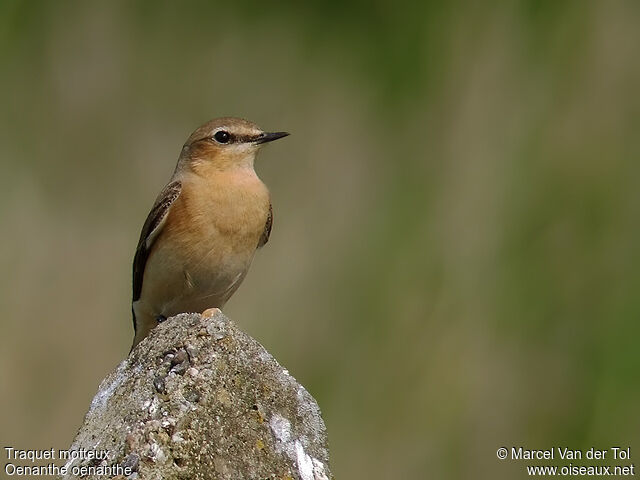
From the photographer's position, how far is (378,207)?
19.3 feet

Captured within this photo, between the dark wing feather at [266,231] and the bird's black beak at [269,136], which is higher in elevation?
the bird's black beak at [269,136]

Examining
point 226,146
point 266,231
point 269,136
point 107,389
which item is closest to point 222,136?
point 226,146

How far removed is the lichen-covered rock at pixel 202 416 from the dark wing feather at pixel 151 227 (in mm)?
2821

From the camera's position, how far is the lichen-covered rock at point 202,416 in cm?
238

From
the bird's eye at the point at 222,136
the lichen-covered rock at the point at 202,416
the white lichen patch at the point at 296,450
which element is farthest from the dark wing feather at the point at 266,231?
the white lichen patch at the point at 296,450

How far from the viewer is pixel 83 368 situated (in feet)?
18.7

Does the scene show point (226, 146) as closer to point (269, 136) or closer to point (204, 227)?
point (269, 136)

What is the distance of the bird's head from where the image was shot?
5.88m

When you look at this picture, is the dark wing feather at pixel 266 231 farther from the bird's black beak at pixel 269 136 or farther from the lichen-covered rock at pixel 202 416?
the lichen-covered rock at pixel 202 416

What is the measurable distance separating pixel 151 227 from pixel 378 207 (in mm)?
1209

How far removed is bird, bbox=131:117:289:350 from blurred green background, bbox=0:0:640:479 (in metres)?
0.18

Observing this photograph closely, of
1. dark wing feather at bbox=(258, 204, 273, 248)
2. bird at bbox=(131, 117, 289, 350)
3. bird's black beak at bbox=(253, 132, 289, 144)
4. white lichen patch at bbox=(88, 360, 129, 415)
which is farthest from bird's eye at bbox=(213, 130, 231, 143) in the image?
white lichen patch at bbox=(88, 360, 129, 415)

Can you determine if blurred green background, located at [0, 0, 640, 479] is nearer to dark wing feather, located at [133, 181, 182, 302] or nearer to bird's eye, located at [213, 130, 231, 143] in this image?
dark wing feather, located at [133, 181, 182, 302]

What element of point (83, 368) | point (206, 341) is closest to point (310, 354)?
point (83, 368)
